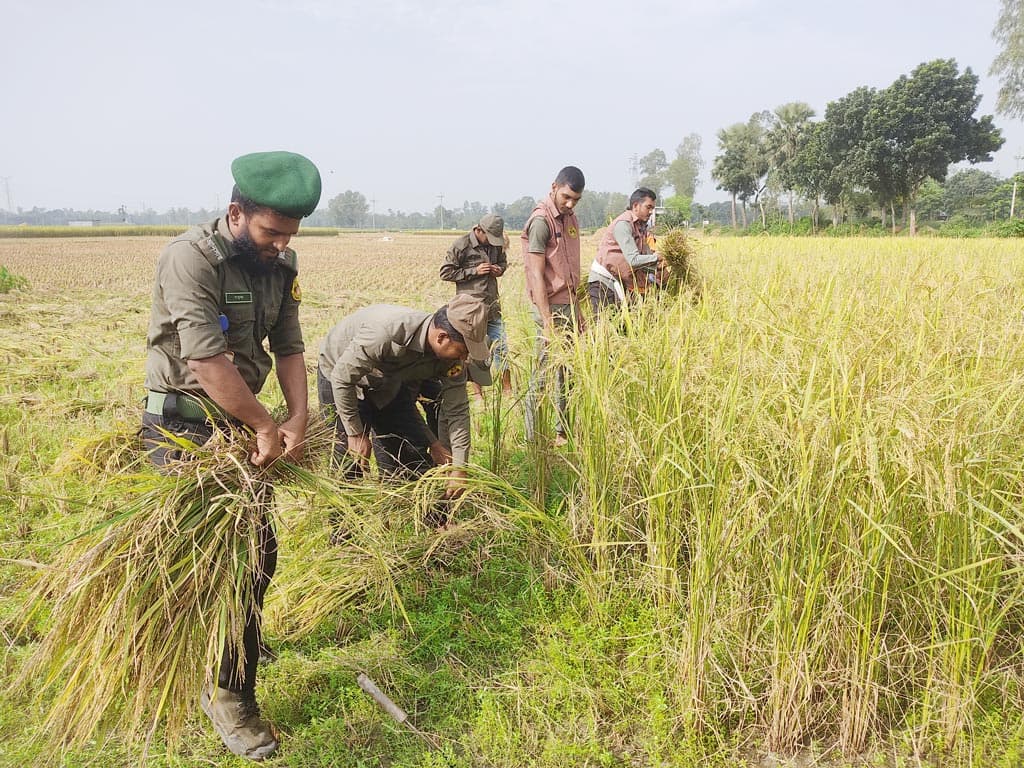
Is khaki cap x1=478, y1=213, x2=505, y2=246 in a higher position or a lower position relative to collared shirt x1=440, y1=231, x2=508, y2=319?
higher

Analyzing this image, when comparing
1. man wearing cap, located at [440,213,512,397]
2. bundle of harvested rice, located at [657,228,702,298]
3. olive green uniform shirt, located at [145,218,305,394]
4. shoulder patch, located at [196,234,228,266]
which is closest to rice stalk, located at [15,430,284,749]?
olive green uniform shirt, located at [145,218,305,394]

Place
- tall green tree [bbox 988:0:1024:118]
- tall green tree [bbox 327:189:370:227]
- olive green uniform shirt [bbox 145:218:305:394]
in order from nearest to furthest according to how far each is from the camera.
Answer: olive green uniform shirt [bbox 145:218:305:394], tall green tree [bbox 988:0:1024:118], tall green tree [bbox 327:189:370:227]

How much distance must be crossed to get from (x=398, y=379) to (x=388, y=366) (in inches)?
4.5

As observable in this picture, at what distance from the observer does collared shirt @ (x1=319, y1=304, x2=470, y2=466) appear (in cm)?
250

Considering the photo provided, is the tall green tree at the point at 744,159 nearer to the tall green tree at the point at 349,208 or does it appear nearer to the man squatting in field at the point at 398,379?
the man squatting in field at the point at 398,379

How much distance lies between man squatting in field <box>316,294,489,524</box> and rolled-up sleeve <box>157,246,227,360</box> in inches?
30.3

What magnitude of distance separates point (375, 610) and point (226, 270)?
1477 mm

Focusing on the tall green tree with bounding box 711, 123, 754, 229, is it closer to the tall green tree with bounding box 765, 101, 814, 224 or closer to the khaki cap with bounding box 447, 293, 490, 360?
the tall green tree with bounding box 765, 101, 814, 224

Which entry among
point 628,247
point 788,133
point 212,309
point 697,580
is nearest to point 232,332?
point 212,309

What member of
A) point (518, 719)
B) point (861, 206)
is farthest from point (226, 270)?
point (861, 206)

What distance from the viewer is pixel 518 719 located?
6.52 ft

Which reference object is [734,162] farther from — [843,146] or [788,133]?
[843,146]

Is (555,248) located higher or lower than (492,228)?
lower

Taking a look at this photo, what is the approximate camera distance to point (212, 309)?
71.2 inches
